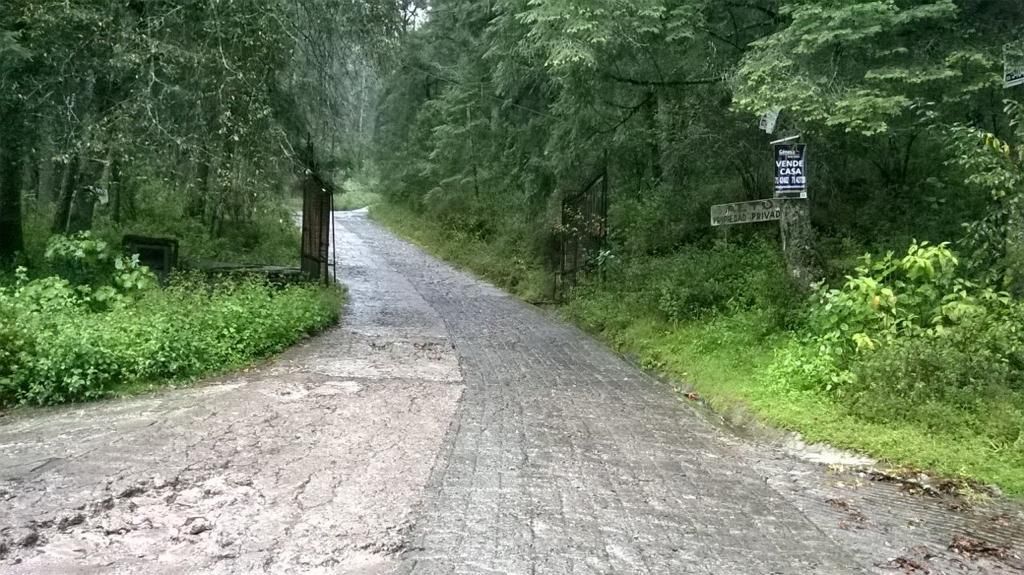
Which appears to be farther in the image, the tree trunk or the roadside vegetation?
the tree trunk

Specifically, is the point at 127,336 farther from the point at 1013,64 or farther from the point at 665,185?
the point at 665,185

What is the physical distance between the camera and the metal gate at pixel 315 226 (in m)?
14.8

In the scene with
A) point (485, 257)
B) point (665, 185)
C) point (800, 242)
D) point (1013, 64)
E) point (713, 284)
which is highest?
point (1013, 64)

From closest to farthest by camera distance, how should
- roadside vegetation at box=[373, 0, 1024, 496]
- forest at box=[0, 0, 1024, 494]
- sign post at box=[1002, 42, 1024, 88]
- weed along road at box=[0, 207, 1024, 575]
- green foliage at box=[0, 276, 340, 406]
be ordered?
weed along road at box=[0, 207, 1024, 575] → roadside vegetation at box=[373, 0, 1024, 496] → forest at box=[0, 0, 1024, 494] → green foliage at box=[0, 276, 340, 406] → sign post at box=[1002, 42, 1024, 88]

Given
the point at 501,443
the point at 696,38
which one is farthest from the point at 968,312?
the point at 696,38

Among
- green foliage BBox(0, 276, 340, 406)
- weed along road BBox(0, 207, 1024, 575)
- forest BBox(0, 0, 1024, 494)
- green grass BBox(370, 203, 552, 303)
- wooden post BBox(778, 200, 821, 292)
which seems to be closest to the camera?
weed along road BBox(0, 207, 1024, 575)

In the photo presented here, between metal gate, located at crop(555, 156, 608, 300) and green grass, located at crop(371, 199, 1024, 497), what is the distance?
1009mm

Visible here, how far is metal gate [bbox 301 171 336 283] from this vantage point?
1475cm

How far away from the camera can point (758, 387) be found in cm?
820

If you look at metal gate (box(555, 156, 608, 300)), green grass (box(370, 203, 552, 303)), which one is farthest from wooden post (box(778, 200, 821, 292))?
green grass (box(370, 203, 552, 303))

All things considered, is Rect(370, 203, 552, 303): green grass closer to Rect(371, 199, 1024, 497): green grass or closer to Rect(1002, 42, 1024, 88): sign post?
Rect(371, 199, 1024, 497): green grass

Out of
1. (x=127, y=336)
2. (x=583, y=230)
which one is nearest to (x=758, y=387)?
(x=127, y=336)

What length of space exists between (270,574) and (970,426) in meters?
5.24

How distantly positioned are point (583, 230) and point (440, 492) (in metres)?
10.4
